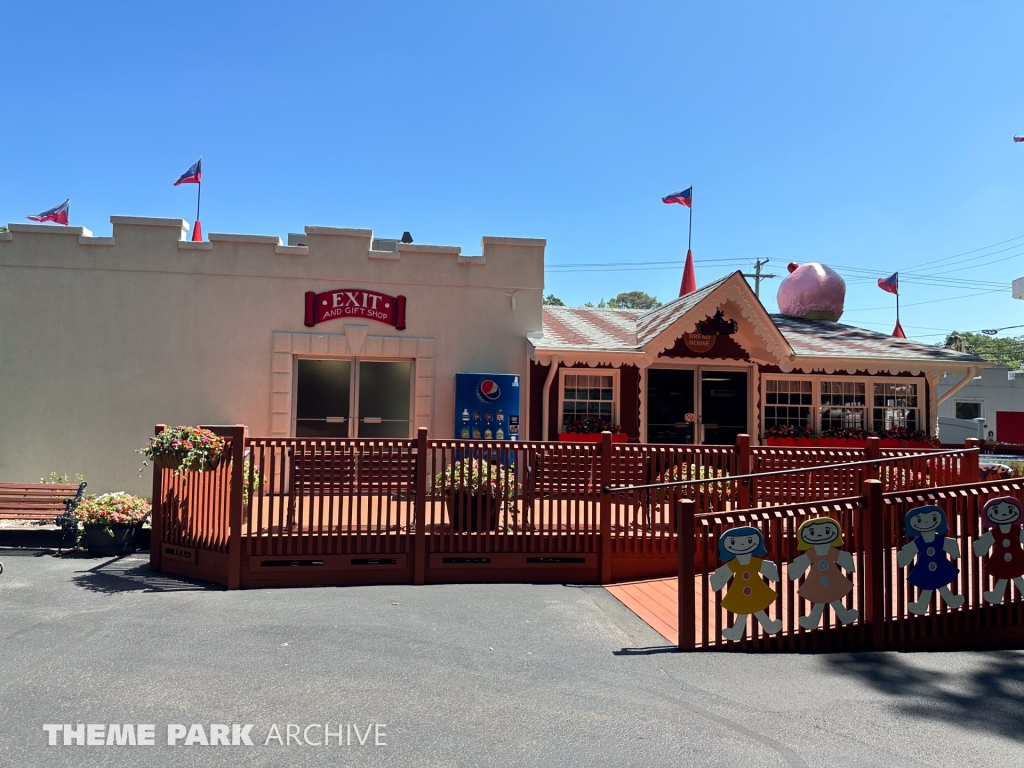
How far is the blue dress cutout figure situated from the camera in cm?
562

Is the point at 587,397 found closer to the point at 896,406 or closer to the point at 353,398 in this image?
the point at 353,398

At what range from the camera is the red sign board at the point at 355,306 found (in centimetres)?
1088

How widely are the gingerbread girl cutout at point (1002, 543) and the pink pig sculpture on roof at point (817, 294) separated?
11.2 metres

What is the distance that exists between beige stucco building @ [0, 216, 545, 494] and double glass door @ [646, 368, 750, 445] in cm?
309

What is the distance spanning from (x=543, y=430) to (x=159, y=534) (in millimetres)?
5897

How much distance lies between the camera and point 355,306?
11.0 meters

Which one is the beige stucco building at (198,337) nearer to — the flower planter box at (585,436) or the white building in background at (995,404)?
the flower planter box at (585,436)

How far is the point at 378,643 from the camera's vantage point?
17.2ft

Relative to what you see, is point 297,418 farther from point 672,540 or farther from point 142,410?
point 672,540

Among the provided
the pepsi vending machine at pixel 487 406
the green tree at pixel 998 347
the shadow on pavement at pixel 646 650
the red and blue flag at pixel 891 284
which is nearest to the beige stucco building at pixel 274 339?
the pepsi vending machine at pixel 487 406

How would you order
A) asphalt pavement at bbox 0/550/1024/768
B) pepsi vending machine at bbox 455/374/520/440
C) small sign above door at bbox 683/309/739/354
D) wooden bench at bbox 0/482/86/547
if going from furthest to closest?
1. small sign above door at bbox 683/309/739/354
2. pepsi vending machine at bbox 455/374/520/440
3. wooden bench at bbox 0/482/86/547
4. asphalt pavement at bbox 0/550/1024/768

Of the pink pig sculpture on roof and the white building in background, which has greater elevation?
the pink pig sculpture on roof

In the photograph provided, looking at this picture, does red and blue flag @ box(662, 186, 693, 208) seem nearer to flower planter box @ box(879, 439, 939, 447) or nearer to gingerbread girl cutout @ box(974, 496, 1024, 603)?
flower planter box @ box(879, 439, 939, 447)

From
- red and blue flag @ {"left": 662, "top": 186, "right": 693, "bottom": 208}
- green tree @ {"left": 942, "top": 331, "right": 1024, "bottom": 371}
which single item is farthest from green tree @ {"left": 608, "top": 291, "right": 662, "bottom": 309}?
red and blue flag @ {"left": 662, "top": 186, "right": 693, "bottom": 208}
